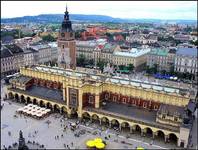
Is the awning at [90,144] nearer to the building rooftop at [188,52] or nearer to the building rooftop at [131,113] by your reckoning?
the building rooftop at [131,113]

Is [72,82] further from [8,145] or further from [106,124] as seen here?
[8,145]

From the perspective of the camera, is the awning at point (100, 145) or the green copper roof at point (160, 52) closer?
the awning at point (100, 145)

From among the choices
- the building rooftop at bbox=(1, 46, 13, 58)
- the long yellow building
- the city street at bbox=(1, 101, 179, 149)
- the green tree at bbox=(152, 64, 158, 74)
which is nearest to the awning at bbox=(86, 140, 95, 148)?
the city street at bbox=(1, 101, 179, 149)

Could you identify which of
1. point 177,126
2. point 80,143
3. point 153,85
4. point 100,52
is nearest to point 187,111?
point 177,126

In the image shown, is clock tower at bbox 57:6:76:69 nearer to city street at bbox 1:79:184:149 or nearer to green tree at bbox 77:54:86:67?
city street at bbox 1:79:184:149

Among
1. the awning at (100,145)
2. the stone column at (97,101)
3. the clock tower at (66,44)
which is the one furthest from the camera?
the clock tower at (66,44)

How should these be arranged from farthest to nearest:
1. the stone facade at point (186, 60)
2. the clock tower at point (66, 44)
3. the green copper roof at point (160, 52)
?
the green copper roof at point (160, 52) < the stone facade at point (186, 60) < the clock tower at point (66, 44)

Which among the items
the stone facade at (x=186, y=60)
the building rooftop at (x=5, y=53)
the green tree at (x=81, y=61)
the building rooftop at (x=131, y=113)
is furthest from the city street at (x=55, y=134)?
the stone facade at (x=186, y=60)
